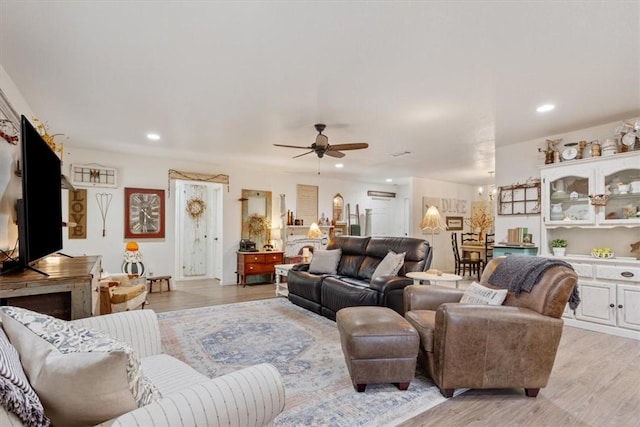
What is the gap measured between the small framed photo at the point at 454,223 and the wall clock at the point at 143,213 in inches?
275

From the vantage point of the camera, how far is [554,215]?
170 inches

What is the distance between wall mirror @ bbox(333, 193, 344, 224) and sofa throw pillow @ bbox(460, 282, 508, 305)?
554 centimetres

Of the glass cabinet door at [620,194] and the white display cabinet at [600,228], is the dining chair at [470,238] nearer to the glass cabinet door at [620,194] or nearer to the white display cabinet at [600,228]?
the white display cabinet at [600,228]

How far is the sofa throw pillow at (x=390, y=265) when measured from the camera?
152 inches

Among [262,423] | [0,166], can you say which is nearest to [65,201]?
[0,166]

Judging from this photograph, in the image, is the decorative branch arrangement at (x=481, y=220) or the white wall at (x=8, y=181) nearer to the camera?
the white wall at (x=8, y=181)

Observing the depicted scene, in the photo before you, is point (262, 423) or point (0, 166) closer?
point (262, 423)

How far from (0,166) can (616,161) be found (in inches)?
230

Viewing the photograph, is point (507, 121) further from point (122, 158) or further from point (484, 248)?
point (122, 158)

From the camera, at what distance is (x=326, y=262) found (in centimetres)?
474

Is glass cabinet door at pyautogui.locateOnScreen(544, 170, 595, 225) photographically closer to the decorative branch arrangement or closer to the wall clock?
the decorative branch arrangement

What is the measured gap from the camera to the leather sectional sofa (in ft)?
11.6

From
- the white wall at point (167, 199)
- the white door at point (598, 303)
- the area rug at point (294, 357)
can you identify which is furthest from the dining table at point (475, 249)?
the area rug at point (294, 357)

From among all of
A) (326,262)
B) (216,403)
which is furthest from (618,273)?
(216,403)
